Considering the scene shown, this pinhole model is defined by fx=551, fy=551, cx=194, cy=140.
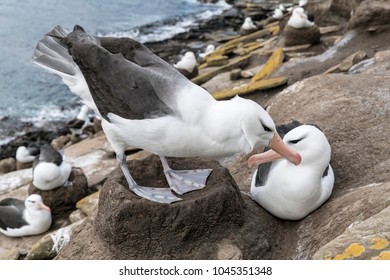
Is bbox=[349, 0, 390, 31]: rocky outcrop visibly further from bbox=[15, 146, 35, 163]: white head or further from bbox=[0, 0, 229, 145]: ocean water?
bbox=[15, 146, 35, 163]: white head

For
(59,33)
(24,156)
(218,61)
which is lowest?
(218,61)

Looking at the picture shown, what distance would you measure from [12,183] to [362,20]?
5687mm

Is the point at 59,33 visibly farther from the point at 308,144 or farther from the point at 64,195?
the point at 64,195

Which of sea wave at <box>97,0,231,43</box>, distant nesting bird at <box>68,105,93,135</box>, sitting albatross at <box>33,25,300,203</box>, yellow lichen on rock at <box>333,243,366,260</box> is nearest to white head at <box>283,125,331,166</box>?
sitting albatross at <box>33,25,300,203</box>

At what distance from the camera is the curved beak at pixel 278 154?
2.97 metres

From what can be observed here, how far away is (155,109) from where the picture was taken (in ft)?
9.52

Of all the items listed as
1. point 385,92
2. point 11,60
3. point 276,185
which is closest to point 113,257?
point 276,185

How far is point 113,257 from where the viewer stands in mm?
3262

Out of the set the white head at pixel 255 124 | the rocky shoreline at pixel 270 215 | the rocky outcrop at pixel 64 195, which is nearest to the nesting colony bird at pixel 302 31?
the rocky shoreline at pixel 270 215

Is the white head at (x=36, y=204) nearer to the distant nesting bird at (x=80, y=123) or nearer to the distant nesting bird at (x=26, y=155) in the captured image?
the distant nesting bird at (x=26, y=155)

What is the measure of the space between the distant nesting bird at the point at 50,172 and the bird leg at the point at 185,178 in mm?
3100

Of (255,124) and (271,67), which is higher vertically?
(255,124)

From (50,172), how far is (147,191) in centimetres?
326

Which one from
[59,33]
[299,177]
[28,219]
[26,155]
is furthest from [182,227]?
[26,155]
